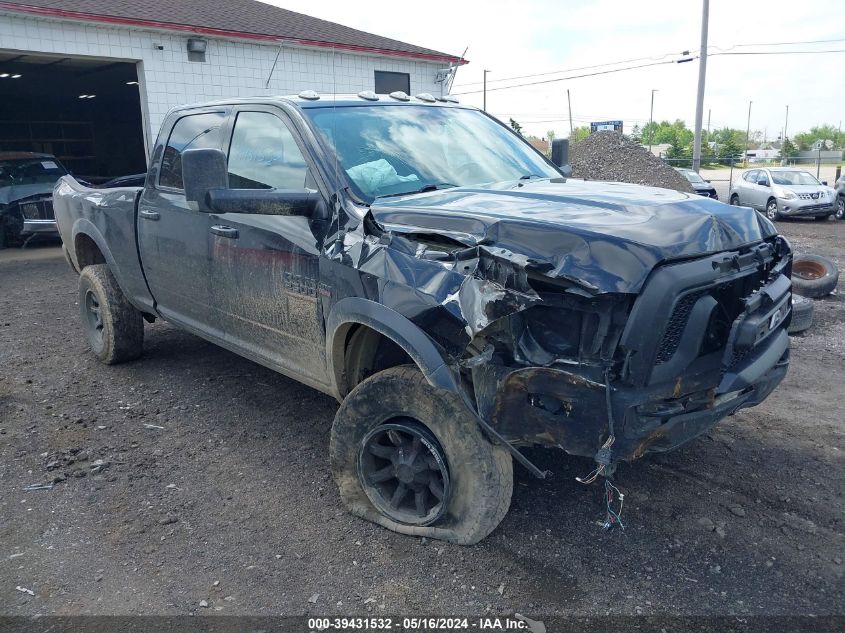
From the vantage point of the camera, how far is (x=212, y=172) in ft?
10.9

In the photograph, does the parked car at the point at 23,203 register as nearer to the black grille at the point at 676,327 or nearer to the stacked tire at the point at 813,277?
the stacked tire at the point at 813,277

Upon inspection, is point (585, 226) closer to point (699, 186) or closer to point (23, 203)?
point (23, 203)

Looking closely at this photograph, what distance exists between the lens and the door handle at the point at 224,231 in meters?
4.07

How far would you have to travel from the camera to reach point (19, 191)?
523 inches

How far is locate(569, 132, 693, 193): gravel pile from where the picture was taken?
1930cm

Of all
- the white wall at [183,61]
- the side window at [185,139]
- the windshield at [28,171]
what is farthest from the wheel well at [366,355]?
the windshield at [28,171]

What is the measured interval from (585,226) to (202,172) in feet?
5.87

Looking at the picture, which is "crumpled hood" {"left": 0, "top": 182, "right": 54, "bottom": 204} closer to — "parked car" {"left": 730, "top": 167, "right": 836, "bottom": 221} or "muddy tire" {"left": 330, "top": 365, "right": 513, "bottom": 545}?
"muddy tire" {"left": 330, "top": 365, "right": 513, "bottom": 545}

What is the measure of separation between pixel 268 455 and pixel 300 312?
1.05 m

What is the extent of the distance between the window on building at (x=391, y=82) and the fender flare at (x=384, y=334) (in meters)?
14.0

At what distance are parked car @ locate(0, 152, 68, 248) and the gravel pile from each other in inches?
491

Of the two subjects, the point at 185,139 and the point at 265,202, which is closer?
the point at 265,202

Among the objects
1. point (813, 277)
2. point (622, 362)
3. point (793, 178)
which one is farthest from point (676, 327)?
point (793, 178)

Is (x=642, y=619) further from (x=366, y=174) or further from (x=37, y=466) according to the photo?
(x=37, y=466)
